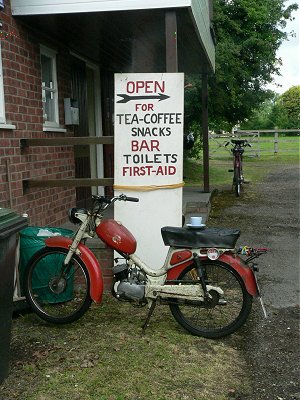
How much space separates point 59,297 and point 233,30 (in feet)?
45.9

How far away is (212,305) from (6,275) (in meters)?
1.74

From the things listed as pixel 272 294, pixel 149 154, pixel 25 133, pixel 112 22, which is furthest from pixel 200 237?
pixel 112 22

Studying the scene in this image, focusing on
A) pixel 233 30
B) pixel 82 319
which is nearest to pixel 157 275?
pixel 82 319

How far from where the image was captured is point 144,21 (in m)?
5.89

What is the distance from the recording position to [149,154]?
5.13 m

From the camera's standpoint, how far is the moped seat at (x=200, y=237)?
416cm

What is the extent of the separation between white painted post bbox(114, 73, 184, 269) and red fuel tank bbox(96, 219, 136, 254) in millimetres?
816

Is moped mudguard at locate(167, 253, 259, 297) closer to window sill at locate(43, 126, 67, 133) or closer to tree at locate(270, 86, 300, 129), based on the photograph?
window sill at locate(43, 126, 67, 133)

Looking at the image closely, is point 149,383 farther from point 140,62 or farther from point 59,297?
point 140,62

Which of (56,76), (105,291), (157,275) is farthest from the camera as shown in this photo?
(56,76)

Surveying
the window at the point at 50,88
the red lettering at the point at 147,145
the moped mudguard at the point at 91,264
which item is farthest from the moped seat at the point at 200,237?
the window at the point at 50,88

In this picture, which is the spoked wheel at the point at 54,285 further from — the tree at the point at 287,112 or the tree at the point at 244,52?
the tree at the point at 287,112

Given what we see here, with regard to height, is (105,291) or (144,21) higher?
(144,21)

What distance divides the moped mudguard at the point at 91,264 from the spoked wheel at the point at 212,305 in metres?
0.63
